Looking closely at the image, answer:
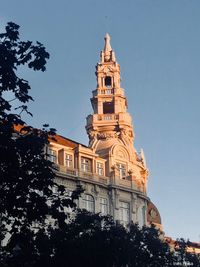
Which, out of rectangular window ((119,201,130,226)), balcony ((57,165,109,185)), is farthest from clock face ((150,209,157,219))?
balcony ((57,165,109,185))

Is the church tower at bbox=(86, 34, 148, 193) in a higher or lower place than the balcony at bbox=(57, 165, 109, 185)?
higher

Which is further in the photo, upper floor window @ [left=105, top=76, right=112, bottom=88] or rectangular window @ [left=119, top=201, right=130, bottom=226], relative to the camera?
upper floor window @ [left=105, top=76, right=112, bottom=88]

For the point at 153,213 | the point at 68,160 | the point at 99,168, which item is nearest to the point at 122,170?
the point at 99,168

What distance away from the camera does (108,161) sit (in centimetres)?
6347

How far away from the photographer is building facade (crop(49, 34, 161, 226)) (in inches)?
2336

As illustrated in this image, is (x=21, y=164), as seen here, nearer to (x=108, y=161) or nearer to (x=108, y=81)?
(x=108, y=161)

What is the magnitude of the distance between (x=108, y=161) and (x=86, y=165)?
313cm

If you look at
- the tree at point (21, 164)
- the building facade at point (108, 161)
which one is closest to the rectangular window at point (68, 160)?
the building facade at point (108, 161)

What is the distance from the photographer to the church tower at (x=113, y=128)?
64.6 metres

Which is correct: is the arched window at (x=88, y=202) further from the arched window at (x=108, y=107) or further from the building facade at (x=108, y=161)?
the arched window at (x=108, y=107)

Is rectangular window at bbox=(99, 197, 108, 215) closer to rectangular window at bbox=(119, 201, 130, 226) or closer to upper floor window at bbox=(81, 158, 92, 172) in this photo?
rectangular window at bbox=(119, 201, 130, 226)

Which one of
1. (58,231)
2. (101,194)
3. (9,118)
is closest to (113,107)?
(101,194)

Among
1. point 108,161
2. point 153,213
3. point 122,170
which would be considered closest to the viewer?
point 108,161

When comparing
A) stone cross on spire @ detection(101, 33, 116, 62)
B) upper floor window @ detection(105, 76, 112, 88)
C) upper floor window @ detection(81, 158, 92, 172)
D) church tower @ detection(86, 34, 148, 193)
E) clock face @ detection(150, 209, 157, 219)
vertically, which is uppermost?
stone cross on spire @ detection(101, 33, 116, 62)
